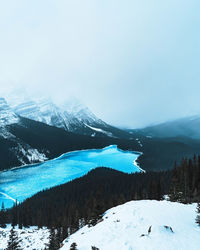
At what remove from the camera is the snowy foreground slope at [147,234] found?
16.1 meters

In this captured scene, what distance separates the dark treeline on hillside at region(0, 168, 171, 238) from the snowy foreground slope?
74.6 feet

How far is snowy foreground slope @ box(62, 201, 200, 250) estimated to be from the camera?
16.1 meters

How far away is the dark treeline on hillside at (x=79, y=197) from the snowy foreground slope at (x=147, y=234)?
2274 cm

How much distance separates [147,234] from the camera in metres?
17.5

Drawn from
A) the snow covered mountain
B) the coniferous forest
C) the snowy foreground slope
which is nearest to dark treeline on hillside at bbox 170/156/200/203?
the coniferous forest

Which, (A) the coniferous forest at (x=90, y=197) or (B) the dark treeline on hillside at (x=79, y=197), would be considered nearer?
(A) the coniferous forest at (x=90, y=197)

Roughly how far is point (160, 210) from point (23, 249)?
1175 inches

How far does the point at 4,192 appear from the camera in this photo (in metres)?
127

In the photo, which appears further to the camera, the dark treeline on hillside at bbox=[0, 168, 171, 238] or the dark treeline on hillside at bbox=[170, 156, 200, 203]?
the dark treeline on hillside at bbox=[0, 168, 171, 238]

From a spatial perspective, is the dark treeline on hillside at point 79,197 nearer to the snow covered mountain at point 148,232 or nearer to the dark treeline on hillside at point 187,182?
the dark treeline on hillside at point 187,182

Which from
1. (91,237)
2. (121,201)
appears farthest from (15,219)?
(91,237)

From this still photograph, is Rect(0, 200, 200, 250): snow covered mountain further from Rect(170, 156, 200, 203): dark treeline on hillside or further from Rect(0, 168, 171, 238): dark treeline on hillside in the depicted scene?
Rect(170, 156, 200, 203): dark treeline on hillside

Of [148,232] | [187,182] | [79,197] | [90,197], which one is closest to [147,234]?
[148,232]

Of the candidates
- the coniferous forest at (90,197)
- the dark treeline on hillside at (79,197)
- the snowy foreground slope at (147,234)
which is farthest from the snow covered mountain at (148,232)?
the dark treeline on hillside at (79,197)
